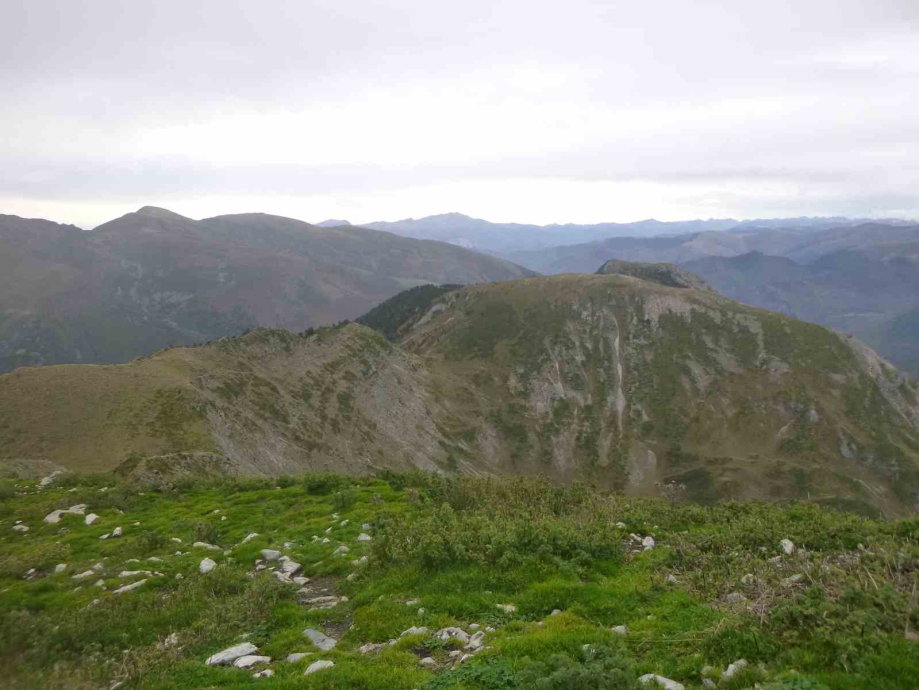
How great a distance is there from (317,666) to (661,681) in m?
5.30

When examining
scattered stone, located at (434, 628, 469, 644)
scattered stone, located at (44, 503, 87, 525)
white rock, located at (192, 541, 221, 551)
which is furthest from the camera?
scattered stone, located at (44, 503, 87, 525)

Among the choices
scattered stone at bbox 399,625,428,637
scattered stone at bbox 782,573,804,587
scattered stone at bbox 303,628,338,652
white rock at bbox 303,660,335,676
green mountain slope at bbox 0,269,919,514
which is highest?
scattered stone at bbox 782,573,804,587

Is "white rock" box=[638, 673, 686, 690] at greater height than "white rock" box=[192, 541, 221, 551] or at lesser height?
greater

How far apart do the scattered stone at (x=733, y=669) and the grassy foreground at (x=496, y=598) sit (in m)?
0.09

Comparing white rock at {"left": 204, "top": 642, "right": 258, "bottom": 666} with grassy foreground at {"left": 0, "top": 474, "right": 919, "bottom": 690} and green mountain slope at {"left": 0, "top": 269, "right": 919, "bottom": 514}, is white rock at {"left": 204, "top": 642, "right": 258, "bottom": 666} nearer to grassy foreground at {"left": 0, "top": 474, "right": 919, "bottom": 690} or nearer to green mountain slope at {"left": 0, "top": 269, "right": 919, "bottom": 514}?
grassy foreground at {"left": 0, "top": 474, "right": 919, "bottom": 690}

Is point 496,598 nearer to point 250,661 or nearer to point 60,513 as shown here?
point 250,661

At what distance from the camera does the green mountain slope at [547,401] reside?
60.1m

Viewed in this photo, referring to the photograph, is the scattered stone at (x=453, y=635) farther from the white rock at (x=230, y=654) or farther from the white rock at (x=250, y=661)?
the white rock at (x=230, y=654)

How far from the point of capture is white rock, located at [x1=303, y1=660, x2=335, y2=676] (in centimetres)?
848

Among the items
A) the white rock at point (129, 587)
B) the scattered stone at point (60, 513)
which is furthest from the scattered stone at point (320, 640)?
the scattered stone at point (60, 513)

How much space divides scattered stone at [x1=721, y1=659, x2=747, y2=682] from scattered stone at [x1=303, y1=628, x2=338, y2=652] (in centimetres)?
650

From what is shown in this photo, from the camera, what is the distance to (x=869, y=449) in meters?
114

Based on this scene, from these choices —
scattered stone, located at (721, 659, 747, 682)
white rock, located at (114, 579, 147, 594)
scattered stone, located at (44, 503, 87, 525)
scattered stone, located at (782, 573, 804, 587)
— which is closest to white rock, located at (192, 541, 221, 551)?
white rock, located at (114, 579, 147, 594)

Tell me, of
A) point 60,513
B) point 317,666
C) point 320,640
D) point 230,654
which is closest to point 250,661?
point 230,654
